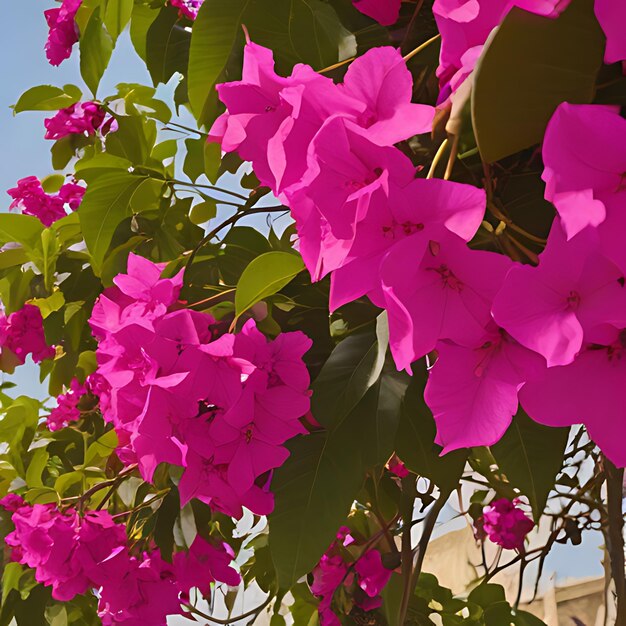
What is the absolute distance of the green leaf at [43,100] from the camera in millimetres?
847

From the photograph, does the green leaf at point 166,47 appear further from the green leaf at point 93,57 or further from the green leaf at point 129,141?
the green leaf at point 129,141

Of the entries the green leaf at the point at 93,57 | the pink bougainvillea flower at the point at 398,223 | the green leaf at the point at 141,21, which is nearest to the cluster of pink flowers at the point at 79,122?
the green leaf at the point at 141,21

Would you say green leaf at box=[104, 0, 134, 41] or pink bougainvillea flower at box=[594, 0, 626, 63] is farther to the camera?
green leaf at box=[104, 0, 134, 41]

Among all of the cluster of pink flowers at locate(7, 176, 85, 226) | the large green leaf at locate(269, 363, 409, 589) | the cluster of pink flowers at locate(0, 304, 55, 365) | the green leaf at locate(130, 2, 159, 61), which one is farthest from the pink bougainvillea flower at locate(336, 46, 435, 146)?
the cluster of pink flowers at locate(7, 176, 85, 226)

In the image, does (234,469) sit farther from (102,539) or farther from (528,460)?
(102,539)

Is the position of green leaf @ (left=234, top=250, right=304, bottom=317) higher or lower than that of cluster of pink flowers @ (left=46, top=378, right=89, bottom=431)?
lower

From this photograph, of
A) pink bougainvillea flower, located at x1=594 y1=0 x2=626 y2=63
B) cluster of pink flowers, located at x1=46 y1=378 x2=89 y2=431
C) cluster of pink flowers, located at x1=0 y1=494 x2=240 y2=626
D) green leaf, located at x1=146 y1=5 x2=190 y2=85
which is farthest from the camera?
cluster of pink flowers, located at x1=46 y1=378 x2=89 y2=431

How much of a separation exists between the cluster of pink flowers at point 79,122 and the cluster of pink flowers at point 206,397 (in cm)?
57

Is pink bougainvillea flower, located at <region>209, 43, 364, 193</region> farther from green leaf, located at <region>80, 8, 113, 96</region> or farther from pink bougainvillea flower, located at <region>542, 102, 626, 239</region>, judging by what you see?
green leaf, located at <region>80, 8, 113, 96</region>

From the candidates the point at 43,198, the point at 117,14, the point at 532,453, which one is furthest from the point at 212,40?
the point at 43,198

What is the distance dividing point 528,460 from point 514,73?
0.24 m

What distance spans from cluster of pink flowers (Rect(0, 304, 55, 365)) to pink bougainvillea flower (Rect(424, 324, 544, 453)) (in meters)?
0.83

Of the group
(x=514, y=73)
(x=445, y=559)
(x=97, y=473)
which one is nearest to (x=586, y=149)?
(x=514, y=73)

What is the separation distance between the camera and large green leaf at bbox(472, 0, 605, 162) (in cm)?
20
